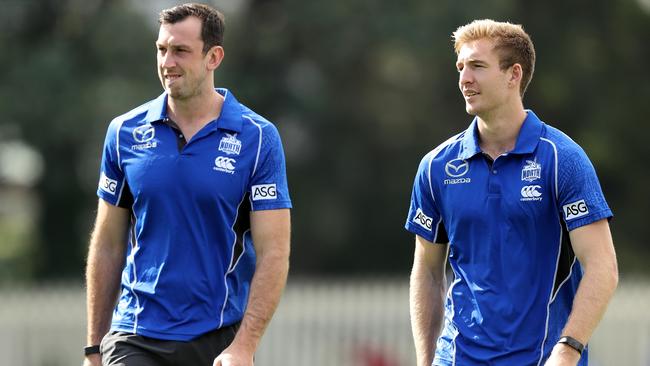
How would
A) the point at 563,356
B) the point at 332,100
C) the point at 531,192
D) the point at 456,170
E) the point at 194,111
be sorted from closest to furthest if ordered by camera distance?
the point at 563,356
the point at 531,192
the point at 456,170
the point at 194,111
the point at 332,100

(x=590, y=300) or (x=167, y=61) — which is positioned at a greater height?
(x=167, y=61)

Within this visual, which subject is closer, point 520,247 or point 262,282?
point 520,247

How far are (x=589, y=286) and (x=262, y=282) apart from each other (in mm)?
1513

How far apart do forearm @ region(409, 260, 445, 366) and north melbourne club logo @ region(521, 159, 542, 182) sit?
0.71 metres

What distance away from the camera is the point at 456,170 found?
644 cm

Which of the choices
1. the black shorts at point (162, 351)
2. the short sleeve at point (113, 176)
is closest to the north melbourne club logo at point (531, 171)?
the black shorts at point (162, 351)

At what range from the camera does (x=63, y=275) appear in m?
28.1

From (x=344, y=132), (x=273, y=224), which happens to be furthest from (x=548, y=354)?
(x=344, y=132)

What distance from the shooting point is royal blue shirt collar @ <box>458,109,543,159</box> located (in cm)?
630

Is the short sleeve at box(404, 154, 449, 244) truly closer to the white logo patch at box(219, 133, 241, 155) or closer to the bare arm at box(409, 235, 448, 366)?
Result: the bare arm at box(409, 235, 448, 366)

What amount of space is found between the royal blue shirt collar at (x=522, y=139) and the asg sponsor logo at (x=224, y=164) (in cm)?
107

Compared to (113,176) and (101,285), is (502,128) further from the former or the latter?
(101,285)

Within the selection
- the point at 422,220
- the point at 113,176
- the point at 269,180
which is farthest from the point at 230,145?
the point at 422,220

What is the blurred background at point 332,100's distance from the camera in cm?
2464
